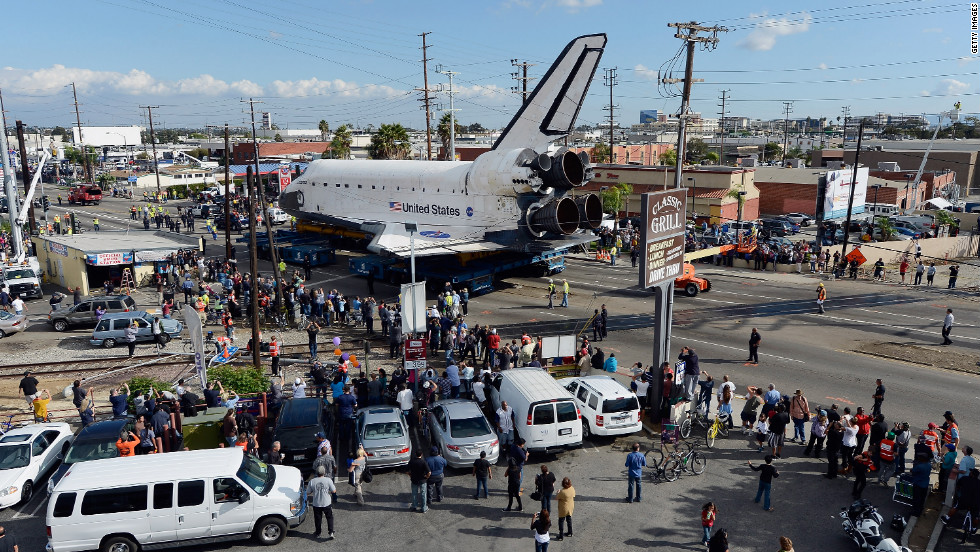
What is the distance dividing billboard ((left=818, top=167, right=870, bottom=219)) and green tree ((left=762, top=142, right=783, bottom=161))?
68.6 metres

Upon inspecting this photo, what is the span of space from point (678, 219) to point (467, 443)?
25.7ft

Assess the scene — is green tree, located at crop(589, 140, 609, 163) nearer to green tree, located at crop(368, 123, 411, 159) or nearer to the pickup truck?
green tree, located at crop(368, 123, 411, 159)

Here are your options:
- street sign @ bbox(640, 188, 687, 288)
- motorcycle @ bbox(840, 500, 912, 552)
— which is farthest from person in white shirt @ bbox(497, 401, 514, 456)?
motorcycle @ bbox(840, 500, 912, 552)

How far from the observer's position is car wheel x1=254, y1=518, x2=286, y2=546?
40.9 feet

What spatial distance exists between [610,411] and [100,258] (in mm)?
27857

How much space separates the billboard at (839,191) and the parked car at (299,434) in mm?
40450

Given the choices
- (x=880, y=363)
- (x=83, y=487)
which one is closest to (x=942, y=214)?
(x=880, y=363)

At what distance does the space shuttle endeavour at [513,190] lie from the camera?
30.6 m

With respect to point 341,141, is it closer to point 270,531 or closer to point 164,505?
point 270,531

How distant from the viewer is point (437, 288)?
31.8 meters

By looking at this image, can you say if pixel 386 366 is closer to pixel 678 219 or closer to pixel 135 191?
pixel 678 219

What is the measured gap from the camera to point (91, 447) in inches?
577

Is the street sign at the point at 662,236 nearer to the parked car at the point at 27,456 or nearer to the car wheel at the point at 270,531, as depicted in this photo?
the car wheel at the point at 270,531

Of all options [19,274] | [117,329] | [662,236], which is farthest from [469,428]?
[19,274]
